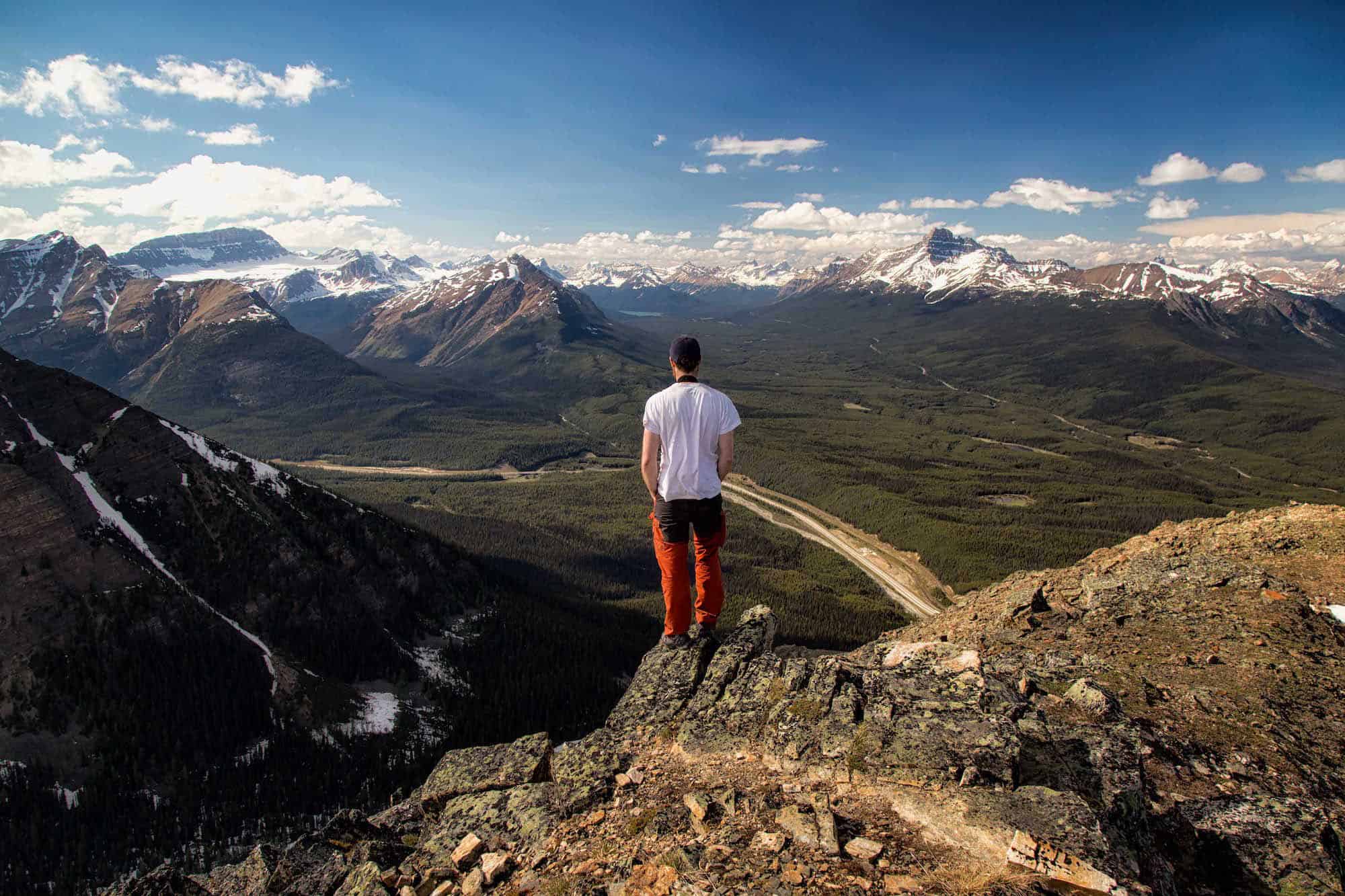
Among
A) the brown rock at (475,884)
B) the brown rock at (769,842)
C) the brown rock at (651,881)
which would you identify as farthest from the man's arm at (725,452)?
the brown rock at (475,884)

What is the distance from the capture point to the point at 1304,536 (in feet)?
81.0

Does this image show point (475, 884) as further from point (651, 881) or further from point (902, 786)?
point (902, 786)

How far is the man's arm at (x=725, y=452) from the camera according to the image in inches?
496

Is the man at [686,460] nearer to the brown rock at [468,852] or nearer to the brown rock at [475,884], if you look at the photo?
the brown rock at [468,852]

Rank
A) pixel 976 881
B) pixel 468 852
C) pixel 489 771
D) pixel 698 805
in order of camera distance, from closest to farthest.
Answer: pixel 976 881
pixel 698 805
pixel 468 852
pixel 489 771

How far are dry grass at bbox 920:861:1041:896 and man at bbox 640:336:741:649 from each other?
18.8 feet

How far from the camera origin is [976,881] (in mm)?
7547

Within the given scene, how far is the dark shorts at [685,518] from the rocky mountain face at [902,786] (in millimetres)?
3395

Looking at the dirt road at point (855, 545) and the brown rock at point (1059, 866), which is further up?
the brown rock at point (1059, 866)

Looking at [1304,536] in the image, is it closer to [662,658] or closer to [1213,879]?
[1213,879]

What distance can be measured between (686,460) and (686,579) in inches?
112

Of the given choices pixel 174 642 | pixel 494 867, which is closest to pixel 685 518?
pixel 494 867

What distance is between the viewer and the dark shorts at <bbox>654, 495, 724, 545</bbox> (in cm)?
1270

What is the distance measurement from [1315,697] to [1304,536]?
1332 centimetres
